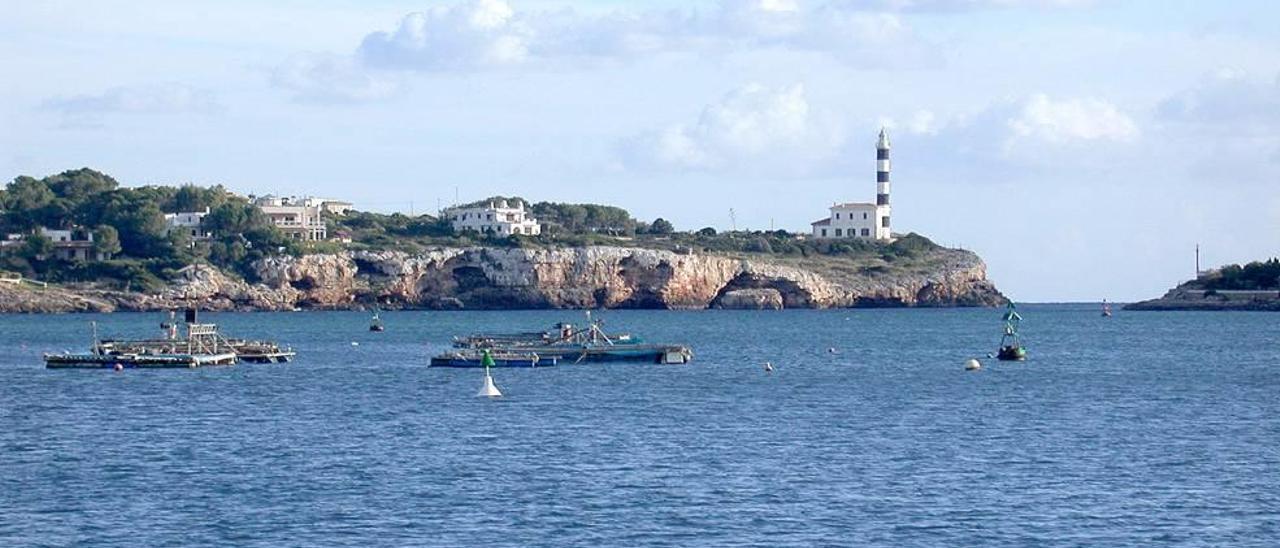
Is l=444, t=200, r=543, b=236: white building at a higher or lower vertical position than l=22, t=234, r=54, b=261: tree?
higher

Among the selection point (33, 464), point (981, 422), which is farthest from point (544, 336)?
point (33, 464)

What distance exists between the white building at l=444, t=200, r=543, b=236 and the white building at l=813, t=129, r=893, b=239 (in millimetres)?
28753

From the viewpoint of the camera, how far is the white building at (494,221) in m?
176

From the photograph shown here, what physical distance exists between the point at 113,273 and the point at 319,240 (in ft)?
59.2

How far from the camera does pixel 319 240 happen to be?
16450 cm

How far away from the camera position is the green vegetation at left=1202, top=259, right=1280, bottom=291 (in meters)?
180

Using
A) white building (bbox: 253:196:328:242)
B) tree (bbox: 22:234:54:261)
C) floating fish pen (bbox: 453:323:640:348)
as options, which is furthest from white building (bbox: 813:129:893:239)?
floating fish pen (bbox: 453:323:640:348)

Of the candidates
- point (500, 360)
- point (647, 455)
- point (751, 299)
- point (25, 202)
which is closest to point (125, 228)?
point (25, 202)

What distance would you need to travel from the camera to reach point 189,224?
169000mm

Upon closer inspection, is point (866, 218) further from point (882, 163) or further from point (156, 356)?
point (156, 356)

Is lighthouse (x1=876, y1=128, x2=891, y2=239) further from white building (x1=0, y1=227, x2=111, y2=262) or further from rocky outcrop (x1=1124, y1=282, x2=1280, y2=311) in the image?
white building (x1=0, y1=227, x2=111, y2=262)

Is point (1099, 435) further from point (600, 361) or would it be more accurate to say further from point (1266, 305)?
point (1266, 305)

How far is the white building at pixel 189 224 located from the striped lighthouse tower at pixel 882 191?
62223 mm

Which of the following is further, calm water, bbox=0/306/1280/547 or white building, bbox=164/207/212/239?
white building, bbox=164/207/212/239
